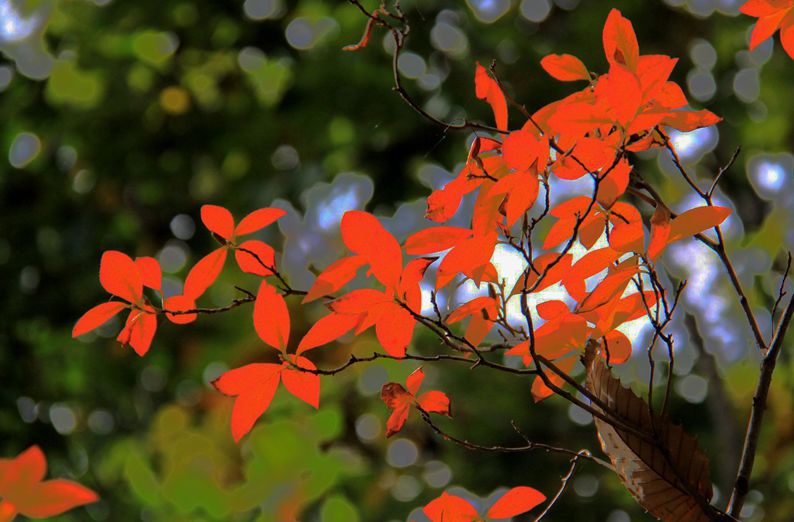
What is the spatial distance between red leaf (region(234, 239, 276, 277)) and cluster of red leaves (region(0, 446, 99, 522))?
0.81 ft

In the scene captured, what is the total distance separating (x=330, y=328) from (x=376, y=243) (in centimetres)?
7

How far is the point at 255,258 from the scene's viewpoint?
1.98 feet

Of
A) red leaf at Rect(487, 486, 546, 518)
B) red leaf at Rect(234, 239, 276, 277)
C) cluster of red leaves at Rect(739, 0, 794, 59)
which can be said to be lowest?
red leaf at Rect(487, 486, 546, 518)

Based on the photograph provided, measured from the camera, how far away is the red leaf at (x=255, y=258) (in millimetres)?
596

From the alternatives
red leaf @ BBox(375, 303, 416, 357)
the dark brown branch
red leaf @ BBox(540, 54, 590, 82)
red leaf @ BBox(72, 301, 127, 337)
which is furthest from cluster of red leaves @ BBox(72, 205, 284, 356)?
the dark brown branch

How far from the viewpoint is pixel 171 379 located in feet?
9.76

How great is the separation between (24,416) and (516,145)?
7.21 feet

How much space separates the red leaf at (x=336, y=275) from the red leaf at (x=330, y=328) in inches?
0.7

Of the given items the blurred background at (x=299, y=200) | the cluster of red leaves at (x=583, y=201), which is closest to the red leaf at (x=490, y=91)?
the cluster of red leaves at (x=583, y=201)

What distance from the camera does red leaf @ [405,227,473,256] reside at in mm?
520

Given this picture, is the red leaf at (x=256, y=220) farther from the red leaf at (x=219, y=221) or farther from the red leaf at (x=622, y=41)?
the red leaf at (x=622, y=41)

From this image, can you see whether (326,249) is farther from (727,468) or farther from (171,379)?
(727,468)

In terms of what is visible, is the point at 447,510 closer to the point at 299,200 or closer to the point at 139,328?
the point at 139,328

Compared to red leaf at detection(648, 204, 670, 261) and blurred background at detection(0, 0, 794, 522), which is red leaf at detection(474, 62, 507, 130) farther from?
blurred background at detection(0, 0, 794, 522)
